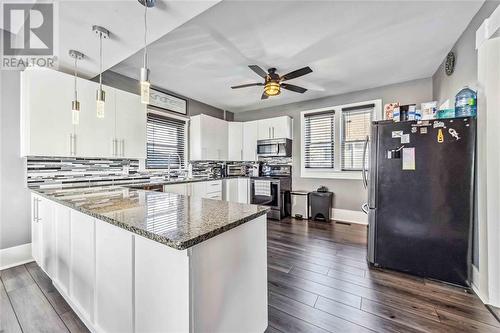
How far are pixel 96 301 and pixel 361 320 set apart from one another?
180cm

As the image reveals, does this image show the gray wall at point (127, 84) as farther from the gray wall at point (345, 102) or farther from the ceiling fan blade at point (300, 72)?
the ceiling fan blade at point (300, 72)

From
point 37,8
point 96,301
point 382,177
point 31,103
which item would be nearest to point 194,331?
point 96,301

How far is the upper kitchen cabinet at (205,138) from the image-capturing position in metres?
4.35

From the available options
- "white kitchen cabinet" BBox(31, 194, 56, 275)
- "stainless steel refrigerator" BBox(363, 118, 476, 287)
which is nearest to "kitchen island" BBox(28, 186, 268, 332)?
"white kitchen cabinet" BBox(31, 194, 56, 275)

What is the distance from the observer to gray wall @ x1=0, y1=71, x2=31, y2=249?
2.37m

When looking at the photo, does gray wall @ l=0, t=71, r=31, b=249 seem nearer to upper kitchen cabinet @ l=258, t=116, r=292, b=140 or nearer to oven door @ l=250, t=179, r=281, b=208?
oven door @ l=250, t=179, r=281, b=208

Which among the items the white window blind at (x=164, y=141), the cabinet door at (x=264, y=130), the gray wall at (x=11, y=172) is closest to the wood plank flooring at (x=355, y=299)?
the white window blind at (x=164, y=141)

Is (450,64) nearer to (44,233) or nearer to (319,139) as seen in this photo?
(319,139)

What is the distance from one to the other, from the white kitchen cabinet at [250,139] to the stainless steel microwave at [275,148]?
0.58 feet

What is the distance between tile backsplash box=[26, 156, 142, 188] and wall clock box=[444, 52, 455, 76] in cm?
457

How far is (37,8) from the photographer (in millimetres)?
1679

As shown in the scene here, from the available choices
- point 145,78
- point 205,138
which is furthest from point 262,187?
point 145,78

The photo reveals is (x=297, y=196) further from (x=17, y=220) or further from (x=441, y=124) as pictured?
(x=17, y=220)

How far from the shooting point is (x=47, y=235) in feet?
6.44
